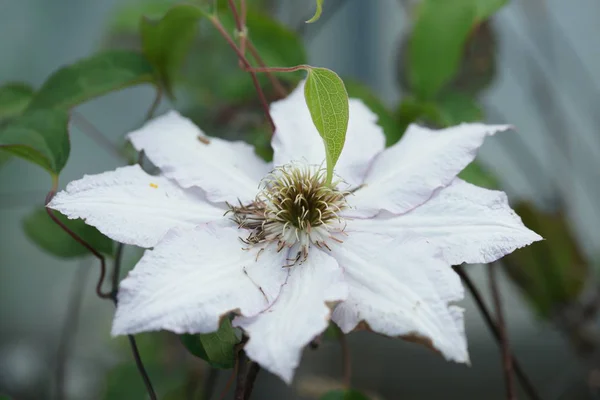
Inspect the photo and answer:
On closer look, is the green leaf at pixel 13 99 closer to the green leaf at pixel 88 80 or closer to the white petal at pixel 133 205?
the green leaf at pixel 88 80

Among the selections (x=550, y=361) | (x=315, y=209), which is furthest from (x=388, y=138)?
(x=550, y=361)

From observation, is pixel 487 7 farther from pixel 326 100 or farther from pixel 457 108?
pixel 326 100

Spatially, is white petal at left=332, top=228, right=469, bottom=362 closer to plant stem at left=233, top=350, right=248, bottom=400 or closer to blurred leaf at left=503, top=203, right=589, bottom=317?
plant stem at left=233, top=350, right=248, bottom=400

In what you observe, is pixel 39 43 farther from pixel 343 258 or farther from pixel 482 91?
pixel 343 258

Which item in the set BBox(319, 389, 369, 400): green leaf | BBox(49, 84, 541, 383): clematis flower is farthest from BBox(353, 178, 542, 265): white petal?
BBox(319, 389, 369, 400): green leaf

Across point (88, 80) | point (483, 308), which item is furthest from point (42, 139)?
point (483, 308)

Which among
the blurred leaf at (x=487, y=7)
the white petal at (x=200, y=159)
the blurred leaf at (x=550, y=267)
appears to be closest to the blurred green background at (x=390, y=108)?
the blurred leaf at (x=550, y=267)
